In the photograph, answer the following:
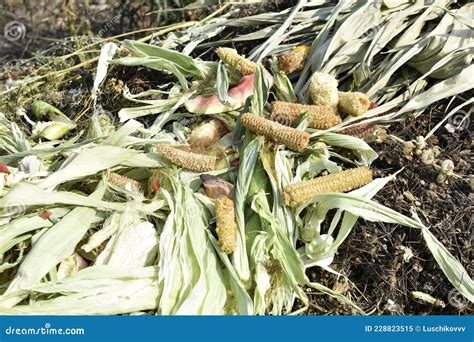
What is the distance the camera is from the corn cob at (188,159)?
9.21 feet

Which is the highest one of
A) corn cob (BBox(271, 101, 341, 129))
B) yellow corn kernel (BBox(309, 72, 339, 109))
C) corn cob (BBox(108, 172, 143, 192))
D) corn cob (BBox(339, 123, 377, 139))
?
yellow corn kernel (BBox(309, 72, 339, 109))

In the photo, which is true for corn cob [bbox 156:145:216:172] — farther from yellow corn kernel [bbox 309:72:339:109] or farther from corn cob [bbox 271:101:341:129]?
yellow corn kernel [bbox 309:72:339:109]

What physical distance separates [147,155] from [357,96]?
0.97m

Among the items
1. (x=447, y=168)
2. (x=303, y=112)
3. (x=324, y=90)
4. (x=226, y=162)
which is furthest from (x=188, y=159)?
(x=447, y=168)

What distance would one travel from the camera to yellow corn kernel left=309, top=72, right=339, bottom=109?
9.71 feet

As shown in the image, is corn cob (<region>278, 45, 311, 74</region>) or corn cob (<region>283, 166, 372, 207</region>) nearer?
corn cob (<region>283, 166, 372, 207</region>)

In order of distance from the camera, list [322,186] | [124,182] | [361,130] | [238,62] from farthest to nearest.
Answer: [238,62] → [361,130] → [124,182] → [322,186]

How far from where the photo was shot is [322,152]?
9.41 feet

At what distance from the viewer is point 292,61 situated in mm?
3188

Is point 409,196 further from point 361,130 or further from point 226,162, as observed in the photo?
point 226,162

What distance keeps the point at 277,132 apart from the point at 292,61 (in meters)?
0.59

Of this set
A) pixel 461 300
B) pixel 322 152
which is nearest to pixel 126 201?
pixel 322 152

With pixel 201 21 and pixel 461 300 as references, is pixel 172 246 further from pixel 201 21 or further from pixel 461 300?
pixel 201 21

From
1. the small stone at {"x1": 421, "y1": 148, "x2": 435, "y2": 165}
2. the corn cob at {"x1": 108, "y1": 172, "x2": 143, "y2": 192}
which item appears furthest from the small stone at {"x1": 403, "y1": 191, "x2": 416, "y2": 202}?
the corn cob at {"x1": 108, "y1": 172, "x2": 143, "y2": 192}
